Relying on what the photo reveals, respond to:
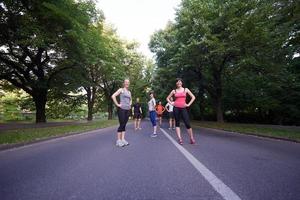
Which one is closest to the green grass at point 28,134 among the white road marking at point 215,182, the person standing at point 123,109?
the person standing at point 123,109

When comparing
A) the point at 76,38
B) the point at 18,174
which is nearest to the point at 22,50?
the point at 76,38

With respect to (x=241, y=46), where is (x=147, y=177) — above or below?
below

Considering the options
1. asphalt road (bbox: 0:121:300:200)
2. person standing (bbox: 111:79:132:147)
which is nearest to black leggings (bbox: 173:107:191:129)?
person standing (bbox: 111:79:132:147)

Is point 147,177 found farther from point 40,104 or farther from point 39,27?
point 40,104

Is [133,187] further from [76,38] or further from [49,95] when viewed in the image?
[49,95]

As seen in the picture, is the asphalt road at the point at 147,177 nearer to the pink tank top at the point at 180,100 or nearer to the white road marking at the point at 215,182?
the white road marking at the point at 215,182

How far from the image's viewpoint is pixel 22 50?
949 inches

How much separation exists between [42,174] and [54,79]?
23.4 meters

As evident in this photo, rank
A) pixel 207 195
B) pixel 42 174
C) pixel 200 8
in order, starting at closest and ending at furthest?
pixel 207 195 < pixel 42 174 < pixel 200 8

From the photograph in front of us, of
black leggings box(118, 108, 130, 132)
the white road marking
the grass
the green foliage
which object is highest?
the green foliage

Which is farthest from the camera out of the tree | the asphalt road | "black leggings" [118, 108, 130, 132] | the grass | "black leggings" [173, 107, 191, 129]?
the tree

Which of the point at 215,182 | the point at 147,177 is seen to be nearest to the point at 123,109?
the point at 147,177

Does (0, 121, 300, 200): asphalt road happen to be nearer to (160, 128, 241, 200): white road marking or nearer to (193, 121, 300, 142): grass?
(160, 128, 241, 200): white road marking

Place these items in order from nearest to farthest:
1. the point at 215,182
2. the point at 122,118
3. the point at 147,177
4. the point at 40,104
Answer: the point at 215,182
the point at 147,177
the point at 122,118
the point at 40,104
